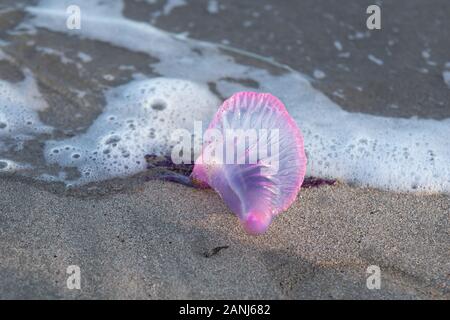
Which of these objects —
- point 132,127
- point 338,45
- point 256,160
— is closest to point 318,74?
point 338,45
